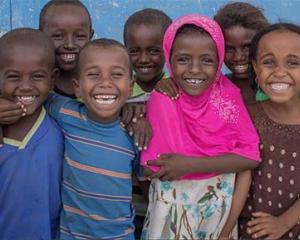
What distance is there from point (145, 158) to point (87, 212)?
0.34 m

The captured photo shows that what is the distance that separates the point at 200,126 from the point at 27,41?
0.85 m

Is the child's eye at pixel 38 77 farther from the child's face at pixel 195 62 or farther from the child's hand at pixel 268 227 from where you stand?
the child's hand at pixel 268 227

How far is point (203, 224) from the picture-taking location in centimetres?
261

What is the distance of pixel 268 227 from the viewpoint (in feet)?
8.43

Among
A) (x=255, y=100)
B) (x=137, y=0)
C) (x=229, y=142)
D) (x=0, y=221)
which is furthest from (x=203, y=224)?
(x=137, y=0)

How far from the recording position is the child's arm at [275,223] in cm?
257

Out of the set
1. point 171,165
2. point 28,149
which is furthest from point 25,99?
point 171,165

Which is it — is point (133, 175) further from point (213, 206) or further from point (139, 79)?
point (139, 79)

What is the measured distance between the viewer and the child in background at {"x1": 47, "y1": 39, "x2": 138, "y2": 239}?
2.47 meters

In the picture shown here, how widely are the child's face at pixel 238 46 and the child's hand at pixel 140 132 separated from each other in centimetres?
66

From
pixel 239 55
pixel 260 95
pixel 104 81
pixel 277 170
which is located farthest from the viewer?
pixel 239 55

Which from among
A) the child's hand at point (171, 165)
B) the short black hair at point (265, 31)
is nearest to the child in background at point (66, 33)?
the child's hand at point (171, 165)

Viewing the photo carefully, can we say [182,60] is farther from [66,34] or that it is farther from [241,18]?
[66,34]

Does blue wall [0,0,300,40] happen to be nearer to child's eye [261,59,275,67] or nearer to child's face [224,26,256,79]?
child's face [224,26,256,79]
